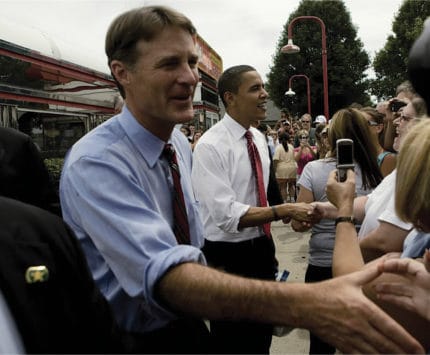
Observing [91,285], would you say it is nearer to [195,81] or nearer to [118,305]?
[118,305]

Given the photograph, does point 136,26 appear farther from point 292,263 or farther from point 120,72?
point 292,263

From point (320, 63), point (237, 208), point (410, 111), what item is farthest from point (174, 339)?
point (320, 63)

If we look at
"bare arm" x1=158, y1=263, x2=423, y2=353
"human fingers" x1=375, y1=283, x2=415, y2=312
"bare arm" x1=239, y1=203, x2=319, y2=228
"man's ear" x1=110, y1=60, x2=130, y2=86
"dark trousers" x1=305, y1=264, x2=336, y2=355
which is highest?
"man's ear" x1=110, y1=60, x2=130, y2=86

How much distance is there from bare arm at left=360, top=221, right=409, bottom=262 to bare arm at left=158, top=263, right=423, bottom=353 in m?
0.73

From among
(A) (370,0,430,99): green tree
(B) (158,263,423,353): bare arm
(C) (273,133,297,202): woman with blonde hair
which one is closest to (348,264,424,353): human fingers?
(B) (158,263,423,353): bare arm

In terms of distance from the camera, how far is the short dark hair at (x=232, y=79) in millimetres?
3333

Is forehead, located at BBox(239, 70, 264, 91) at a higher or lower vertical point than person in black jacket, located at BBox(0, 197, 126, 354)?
higher

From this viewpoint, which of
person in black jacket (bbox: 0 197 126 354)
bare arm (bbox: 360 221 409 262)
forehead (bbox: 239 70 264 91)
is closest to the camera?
person in black jacket (bbox: 0 197 126 354)

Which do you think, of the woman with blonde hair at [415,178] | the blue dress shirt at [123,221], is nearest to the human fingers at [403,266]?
the woman with blonde hair at [415,178]

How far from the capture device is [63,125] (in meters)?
5.94

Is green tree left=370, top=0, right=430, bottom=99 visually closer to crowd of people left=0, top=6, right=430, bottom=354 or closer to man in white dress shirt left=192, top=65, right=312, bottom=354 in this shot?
man in white dress shirt left=192, top=65, right=312, bottom=354

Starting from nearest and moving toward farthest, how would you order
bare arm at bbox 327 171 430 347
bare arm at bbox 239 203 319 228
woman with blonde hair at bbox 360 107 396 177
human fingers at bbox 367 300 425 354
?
human fingers at bbox 367 300 425 354 < bare arm at bbox 327 171 430 347 < bare arm at bbox 239 203 319 228 < woman with blonde hair at bbox 360 107 396 177

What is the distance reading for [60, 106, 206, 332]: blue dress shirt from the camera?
1275mm

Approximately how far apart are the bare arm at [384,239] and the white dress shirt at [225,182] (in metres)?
1.01
